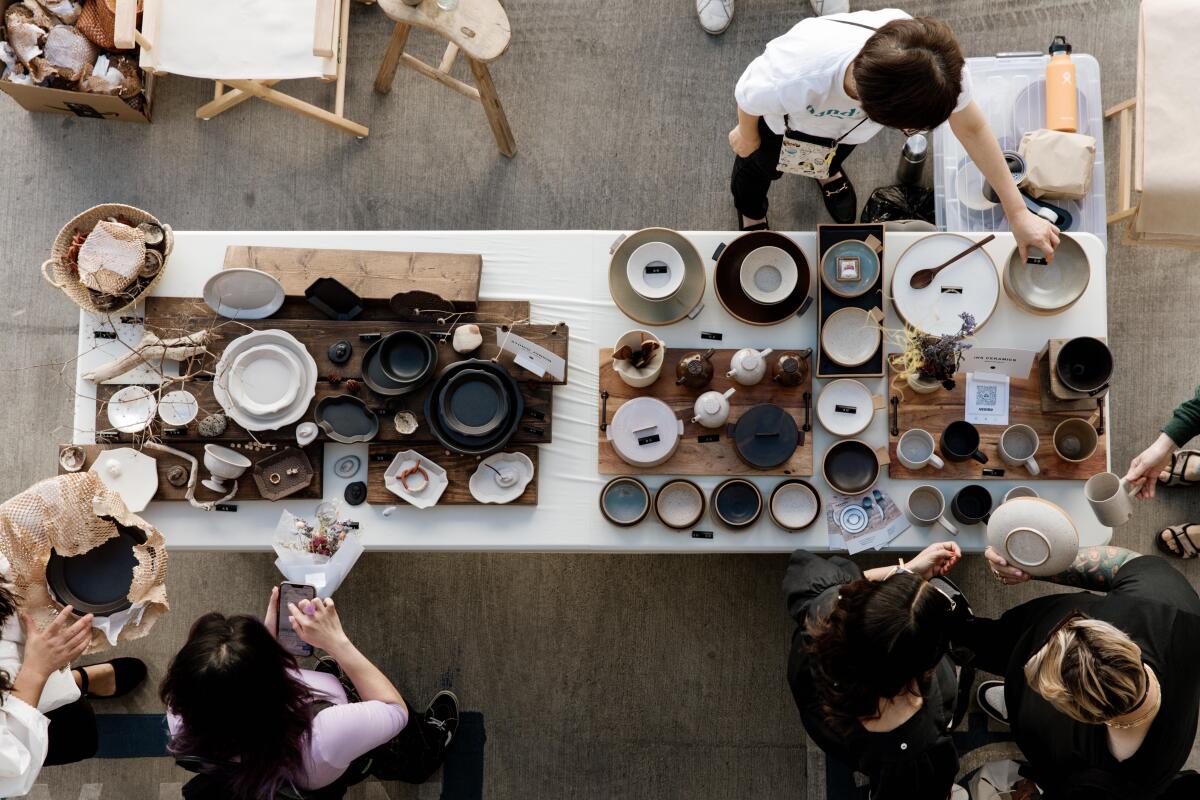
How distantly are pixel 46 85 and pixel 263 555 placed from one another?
6.69ft

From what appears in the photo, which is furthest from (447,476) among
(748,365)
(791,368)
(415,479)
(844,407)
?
(844,407)

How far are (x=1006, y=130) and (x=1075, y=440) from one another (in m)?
1.12

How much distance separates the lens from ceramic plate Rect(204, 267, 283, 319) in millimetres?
2256

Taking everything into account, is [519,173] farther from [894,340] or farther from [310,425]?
[894,340]

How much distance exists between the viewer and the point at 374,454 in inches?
88.8

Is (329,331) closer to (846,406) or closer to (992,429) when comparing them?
(846,406)

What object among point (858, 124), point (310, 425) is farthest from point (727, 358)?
point (310, 425)

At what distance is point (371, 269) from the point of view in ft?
7.69

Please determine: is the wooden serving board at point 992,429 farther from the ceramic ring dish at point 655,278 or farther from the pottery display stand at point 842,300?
the ceramic ring dish at point 655,278

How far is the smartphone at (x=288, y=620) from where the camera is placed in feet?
6.93

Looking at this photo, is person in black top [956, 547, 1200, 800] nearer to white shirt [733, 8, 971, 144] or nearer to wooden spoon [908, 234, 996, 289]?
wooden spoon [908, 234, 996, 289]

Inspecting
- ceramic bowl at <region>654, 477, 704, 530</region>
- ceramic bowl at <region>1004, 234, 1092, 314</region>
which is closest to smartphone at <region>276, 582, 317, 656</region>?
ceramic bowl at <region>654, 477, 704, 530</region>

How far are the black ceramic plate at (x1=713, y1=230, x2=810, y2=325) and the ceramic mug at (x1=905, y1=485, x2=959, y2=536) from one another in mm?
638

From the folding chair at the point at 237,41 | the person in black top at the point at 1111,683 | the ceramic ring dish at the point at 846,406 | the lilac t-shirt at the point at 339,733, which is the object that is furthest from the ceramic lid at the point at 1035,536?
the folding chair at the point at 237,41
